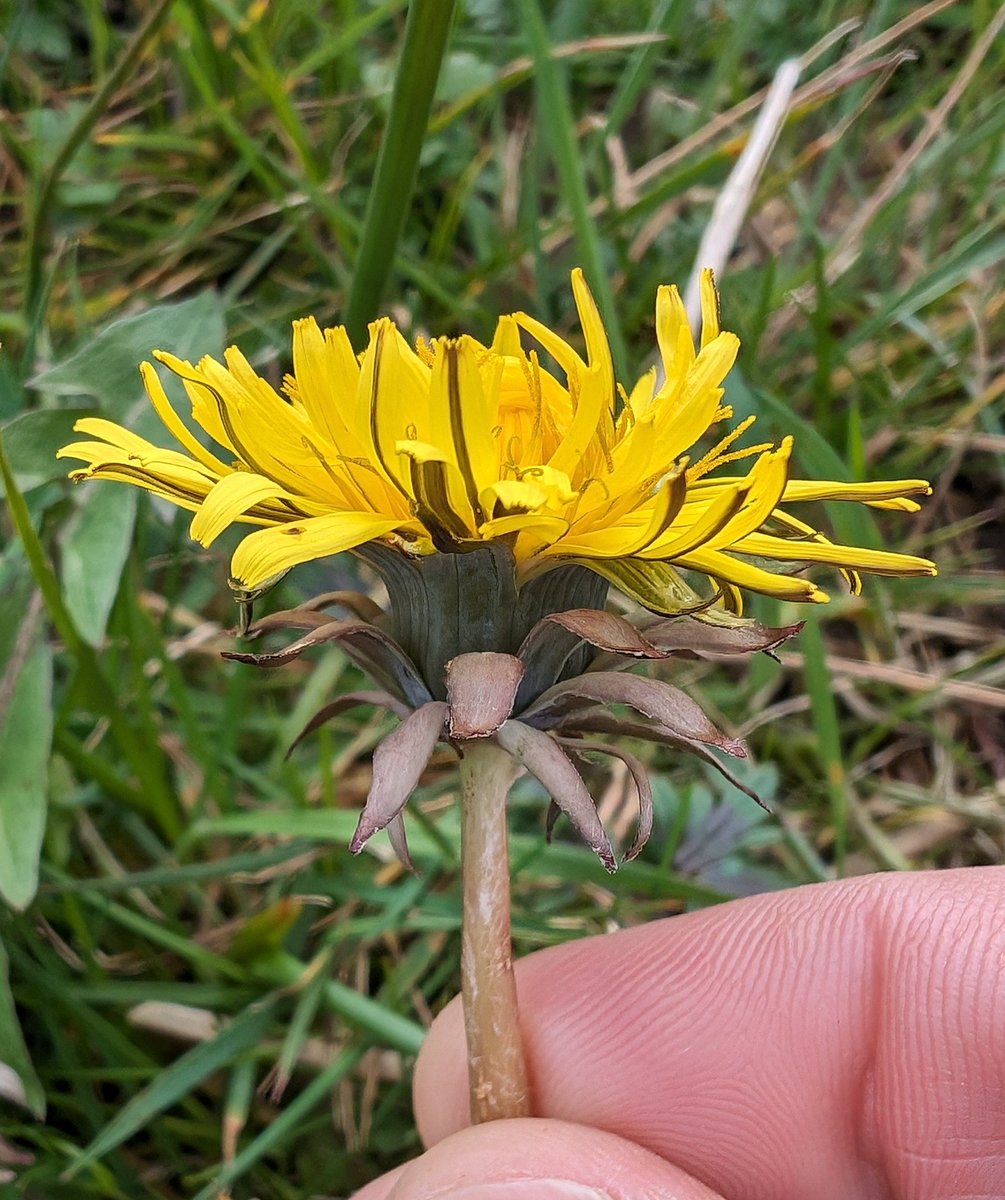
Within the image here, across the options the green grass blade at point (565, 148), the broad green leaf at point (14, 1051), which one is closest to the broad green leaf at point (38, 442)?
the broad green leaf at point (14, 1051)

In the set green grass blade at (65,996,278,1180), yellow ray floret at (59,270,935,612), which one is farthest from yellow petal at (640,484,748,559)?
green grass blade at (65,996,278,1180)

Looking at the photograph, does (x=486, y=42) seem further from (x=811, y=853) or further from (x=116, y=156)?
(x=811, y=853)

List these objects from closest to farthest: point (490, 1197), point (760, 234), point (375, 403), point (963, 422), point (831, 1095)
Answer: point (375, 403) → point (490, 1197) → point (831, 1095) → point (963, 422) → point (760, 234)

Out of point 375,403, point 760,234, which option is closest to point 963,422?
point 760,234

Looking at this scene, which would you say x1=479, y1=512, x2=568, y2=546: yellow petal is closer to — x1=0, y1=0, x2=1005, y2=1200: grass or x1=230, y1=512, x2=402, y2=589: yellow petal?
x1=230, y1=512, x2=402, y2=589: yellow petal

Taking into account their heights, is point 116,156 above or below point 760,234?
above

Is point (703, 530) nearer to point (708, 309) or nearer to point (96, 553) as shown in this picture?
point (708, 309)

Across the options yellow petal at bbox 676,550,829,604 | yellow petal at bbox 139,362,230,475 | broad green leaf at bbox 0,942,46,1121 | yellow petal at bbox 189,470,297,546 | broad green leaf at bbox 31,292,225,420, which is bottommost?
broad green leaf at bbox 0,942,46,1121
